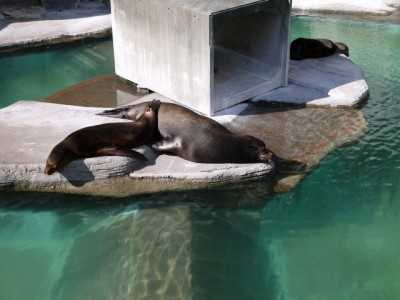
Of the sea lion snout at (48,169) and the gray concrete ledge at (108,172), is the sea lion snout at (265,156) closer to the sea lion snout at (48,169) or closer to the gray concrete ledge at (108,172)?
the gray concrete ledge at (108,172)

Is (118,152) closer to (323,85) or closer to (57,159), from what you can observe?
(57,159)

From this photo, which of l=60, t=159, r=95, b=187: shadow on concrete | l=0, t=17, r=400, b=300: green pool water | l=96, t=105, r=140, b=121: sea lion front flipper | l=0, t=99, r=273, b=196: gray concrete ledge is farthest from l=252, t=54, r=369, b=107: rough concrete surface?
l=60, t=159, r=95, b=187: shadow on concrete

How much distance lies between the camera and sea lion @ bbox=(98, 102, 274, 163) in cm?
792

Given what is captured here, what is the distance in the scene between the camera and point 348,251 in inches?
273

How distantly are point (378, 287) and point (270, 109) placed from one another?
4.45 m

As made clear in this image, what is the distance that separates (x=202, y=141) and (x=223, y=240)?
1.74 metres

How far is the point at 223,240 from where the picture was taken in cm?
695

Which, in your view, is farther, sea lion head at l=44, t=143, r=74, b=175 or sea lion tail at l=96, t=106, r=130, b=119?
sea lion tail at l=96, t=106, r=130, b=119

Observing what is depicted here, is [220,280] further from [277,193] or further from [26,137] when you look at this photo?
[26,137]

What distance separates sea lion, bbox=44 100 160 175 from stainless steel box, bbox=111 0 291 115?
1.46 metres

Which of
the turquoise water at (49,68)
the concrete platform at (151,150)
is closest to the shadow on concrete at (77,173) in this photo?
the concrete platform at (151,150)

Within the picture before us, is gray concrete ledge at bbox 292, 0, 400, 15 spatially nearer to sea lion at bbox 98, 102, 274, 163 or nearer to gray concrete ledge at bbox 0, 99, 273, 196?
sea lion at bbox 98, 102, 274, 163

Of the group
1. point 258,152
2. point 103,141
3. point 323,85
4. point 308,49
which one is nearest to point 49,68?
point 103,141

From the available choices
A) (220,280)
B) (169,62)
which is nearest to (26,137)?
(169,62)
